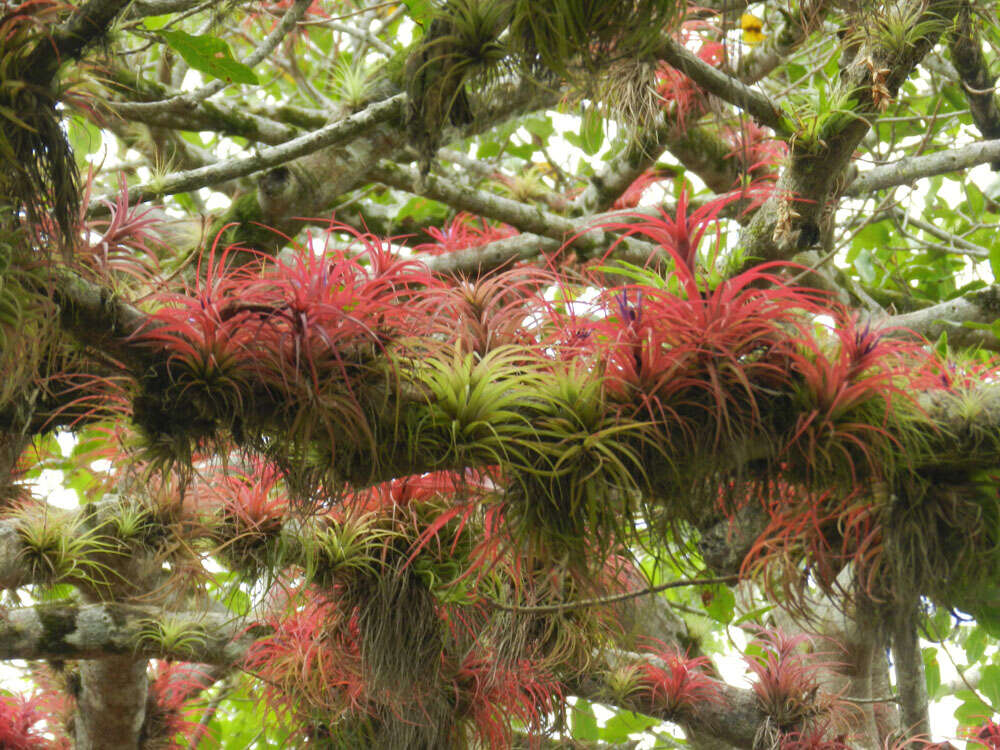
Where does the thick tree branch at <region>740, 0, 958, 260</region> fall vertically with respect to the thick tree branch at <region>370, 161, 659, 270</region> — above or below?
below

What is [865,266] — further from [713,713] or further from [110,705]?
[110,705]

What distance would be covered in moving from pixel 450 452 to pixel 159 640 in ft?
6.28

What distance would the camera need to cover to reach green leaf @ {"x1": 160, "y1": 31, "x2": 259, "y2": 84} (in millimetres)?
2027

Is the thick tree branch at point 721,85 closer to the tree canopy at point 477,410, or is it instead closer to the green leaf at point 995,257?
the tree canopy at point 477,410

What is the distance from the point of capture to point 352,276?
1.76 meters

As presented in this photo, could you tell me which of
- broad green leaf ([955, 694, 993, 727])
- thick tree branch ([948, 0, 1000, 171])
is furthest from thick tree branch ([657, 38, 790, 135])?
broad green leaf ([955, 694, 993, 727])

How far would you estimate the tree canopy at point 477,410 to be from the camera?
1679 millimetres

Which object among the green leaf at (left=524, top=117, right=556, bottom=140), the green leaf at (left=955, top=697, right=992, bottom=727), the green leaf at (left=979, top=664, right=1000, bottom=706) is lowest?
the green leaf at (left=955, top=697, right=992, bottom=727)

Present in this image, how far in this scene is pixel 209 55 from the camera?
207 centimetres

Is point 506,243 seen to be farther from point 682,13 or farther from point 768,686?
point 682,13

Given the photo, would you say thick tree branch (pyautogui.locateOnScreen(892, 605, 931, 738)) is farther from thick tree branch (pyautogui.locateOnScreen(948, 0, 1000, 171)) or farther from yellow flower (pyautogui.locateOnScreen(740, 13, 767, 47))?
yellow flower (pyautogui.locateOnScreen(740, 13, 767, 47))

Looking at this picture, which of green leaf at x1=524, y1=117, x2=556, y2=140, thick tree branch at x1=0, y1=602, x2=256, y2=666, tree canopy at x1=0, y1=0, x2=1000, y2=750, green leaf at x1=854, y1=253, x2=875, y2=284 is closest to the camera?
tree canopy at x1=0, y1=0, x2=1000, y2=750

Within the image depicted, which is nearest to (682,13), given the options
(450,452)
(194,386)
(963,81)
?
(450,452)

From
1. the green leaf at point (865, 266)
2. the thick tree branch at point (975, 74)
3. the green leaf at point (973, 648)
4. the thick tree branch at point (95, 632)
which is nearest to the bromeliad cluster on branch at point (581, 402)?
the thick tree branch at point (975, 74)
